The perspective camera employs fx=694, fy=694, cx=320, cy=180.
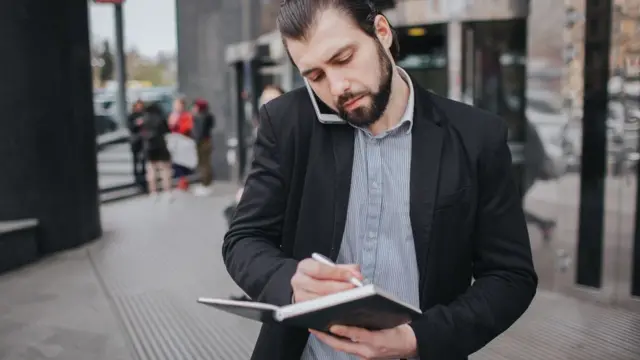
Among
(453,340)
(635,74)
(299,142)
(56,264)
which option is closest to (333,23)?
(299,142)

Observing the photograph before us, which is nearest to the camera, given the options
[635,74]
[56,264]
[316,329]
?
[316,329]

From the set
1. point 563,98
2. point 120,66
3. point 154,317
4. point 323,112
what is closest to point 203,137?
point 120,66

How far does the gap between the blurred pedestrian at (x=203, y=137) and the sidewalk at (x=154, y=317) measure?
4.02 meters

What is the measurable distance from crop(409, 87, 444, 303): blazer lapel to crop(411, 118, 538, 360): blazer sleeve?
8 cm

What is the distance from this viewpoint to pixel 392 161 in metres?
1.33

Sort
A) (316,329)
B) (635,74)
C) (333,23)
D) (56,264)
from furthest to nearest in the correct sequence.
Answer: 1. (56,264)
2. (635,74)
3. (333,23)
4. (316,329)

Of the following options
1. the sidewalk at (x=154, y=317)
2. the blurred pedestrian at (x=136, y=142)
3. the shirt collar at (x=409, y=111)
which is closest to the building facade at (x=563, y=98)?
the sidewalk at (x=154, y=317)

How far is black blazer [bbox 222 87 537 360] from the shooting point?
126cm

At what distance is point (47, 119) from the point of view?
6863mm

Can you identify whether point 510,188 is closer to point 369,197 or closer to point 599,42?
point 369,197

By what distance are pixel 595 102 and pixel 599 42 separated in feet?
1.41

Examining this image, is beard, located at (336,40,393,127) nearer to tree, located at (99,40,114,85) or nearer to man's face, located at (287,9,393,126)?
man's face, located at (287,9,393,126)

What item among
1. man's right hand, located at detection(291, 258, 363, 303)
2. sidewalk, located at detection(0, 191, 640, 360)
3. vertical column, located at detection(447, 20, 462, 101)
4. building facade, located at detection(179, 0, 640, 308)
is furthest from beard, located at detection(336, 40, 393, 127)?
vertical column, located at detection(447, 20, 462, 101)

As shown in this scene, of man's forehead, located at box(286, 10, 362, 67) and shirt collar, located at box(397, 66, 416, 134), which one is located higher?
man's forehead, located at box(286, 10, 362, 67)
